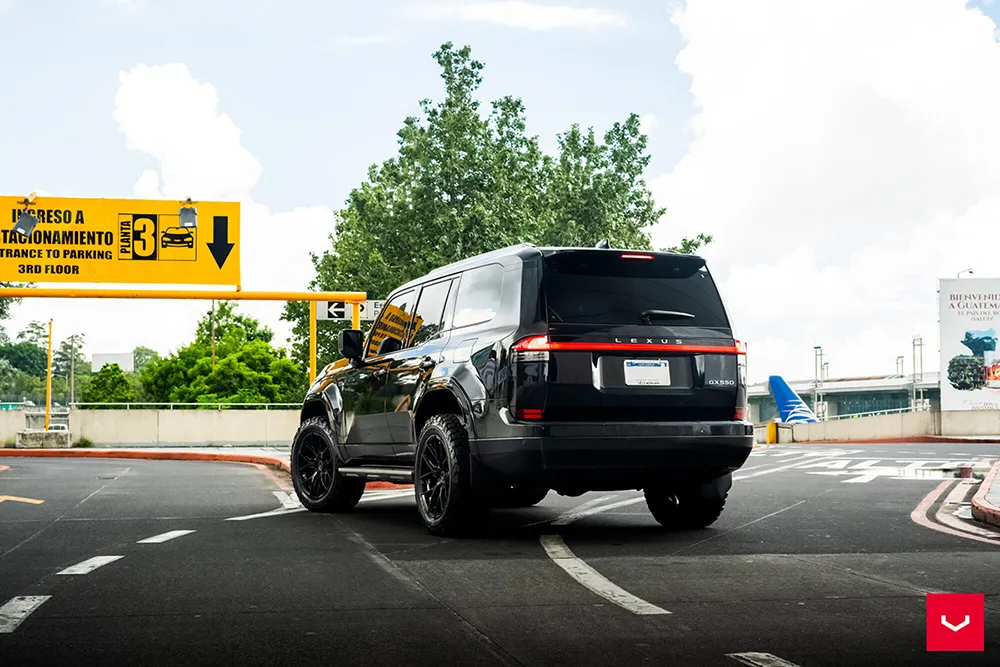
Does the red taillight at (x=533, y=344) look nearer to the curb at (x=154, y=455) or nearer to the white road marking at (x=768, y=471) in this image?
the white road marking at (x=768, y=471)

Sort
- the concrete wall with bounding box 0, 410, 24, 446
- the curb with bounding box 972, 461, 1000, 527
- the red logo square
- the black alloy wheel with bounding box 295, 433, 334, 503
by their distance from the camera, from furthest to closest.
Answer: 1. the concrete wall with bounding box 0, 410, 24, 446
2. the black alloy wheel with bounding box 295, 433, 334, 503
3. the curb with bounding box 972, 461, 1000, 527
4. the red logo square

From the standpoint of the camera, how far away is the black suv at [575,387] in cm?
873

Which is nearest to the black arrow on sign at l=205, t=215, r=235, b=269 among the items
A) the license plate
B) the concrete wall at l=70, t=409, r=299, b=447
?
the concrete wall at l=70, t=409, r=299, b=447

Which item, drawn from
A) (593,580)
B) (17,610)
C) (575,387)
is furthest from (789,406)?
(17,610)

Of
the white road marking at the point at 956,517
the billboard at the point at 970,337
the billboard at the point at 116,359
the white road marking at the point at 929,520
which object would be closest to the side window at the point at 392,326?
the white road marking at the point at 929,520

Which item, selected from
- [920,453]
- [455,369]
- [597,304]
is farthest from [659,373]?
[920,453]

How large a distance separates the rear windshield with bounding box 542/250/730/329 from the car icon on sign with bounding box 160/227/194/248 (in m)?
18.3

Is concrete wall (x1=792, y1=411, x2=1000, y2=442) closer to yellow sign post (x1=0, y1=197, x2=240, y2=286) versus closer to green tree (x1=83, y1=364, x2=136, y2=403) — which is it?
Result: yellow sign post (x1=0, y1=197, x2=240, y2=286)

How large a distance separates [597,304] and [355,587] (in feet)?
10.1

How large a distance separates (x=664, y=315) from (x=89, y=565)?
4.28 metres

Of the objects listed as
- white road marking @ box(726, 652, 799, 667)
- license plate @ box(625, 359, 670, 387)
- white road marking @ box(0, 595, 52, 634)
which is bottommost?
white road marking @ box(726, 652, 799, 667)

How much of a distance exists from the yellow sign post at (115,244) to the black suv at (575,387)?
659 inches

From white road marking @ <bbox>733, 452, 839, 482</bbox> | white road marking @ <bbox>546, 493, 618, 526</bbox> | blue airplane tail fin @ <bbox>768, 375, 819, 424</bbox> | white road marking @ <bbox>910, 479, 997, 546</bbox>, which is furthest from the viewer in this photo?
blue airplane tail fin @ <bbox>768, 375, 819, 424</bbox>

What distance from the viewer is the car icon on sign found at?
85.3ft
